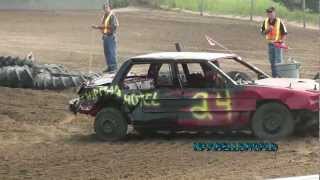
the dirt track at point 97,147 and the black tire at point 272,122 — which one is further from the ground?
the black tire at point 272,122

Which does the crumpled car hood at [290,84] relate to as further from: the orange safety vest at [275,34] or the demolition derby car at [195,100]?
the orange safety vest at [275,34]

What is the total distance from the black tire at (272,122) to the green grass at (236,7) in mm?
28751

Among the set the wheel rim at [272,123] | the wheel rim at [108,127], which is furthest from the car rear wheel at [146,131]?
the wheel rim at [272,123]

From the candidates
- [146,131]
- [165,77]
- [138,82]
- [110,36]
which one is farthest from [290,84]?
[110,36]

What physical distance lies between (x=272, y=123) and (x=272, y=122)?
0.01m

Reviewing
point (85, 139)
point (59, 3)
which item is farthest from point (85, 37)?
point (85, 139)

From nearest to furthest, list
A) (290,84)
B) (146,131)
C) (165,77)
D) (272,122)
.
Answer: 1. (272,122)
2. (290,84)
3. (165,77)
4. (146,131)

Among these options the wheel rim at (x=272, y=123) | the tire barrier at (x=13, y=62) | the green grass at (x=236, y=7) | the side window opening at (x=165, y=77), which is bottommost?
the green grass at (x=236, y=7)

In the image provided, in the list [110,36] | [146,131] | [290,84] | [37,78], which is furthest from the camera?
[110,36]

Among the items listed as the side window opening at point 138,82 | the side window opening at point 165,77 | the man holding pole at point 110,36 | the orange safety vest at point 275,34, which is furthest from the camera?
the man holding pole at point 110,36

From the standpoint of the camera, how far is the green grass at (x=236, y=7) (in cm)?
4109

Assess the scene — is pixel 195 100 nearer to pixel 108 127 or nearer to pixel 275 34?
pixel 108 127

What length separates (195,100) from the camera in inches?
449

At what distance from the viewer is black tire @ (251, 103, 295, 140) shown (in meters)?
11.0
